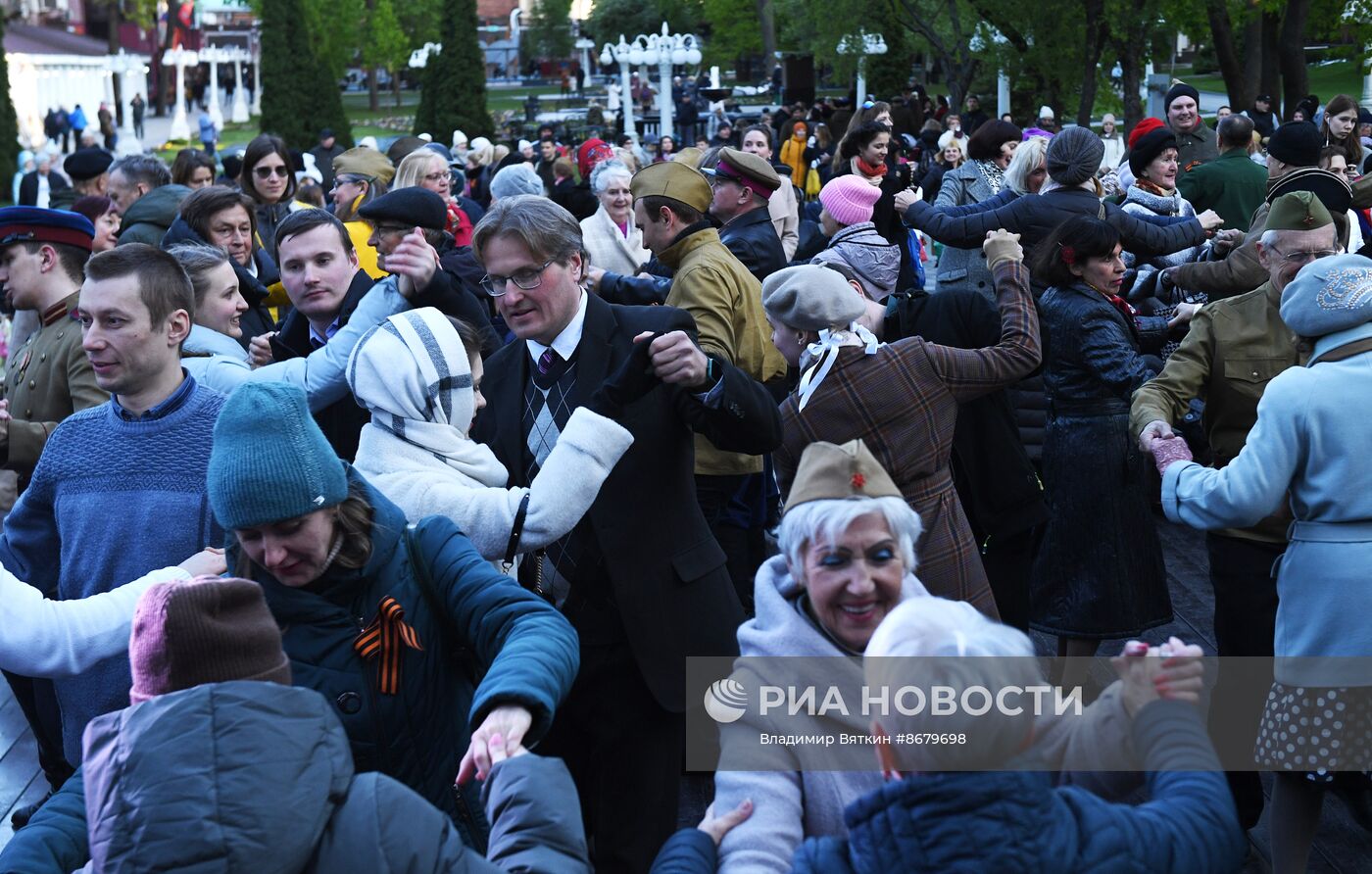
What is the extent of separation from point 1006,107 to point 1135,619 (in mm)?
26284

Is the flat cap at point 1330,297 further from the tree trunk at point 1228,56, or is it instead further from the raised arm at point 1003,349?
the tree trunk at point 1228,56

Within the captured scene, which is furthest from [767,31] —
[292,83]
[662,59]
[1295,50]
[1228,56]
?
[1295,50]

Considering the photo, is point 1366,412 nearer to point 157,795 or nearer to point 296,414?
point 296,414

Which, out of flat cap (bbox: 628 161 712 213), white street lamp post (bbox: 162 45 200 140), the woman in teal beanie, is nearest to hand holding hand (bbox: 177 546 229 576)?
the woman in teal beanie

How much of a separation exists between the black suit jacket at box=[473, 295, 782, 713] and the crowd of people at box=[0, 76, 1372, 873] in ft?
0.04

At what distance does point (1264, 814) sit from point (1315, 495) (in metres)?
1.63

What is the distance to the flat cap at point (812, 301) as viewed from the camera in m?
4.38

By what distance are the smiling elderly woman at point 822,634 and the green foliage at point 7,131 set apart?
3865 cm

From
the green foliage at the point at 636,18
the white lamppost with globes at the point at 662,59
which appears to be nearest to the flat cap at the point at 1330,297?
the white lamppost with globes at the point at 662,59

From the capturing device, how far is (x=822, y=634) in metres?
2.90

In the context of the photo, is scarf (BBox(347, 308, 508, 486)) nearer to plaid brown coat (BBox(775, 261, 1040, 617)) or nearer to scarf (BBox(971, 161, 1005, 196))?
plaid brown coat (BBox(775, 261, 1040, 617))

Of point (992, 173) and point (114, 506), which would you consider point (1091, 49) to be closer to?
point (992, 173)

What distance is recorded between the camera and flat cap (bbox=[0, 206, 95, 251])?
506 centimetres

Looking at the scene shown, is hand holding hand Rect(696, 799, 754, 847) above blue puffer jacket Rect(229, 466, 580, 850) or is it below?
below
